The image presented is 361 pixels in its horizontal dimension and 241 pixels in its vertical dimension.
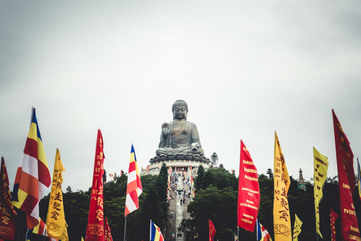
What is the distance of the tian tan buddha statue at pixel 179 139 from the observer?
81500 millimetres

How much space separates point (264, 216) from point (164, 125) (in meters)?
44.5

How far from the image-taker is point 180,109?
273 ft

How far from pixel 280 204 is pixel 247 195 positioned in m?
1.91

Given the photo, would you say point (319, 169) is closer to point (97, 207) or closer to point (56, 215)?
point (97, 207)

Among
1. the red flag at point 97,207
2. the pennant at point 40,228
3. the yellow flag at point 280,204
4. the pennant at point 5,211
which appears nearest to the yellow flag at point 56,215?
the pennant at point 5,211

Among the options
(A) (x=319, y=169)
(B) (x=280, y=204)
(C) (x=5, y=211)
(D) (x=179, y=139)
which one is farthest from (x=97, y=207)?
(D) (x=179, y=139)

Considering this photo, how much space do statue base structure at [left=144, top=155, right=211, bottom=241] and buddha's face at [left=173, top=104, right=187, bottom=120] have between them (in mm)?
8275

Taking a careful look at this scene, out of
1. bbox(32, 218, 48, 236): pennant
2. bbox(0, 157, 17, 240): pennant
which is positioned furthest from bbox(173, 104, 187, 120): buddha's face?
bbox(0, 157, 17, 240): pennant

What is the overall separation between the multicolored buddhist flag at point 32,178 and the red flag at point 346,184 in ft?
30.3

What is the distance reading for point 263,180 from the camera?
52.3m

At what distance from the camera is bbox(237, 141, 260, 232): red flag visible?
1490cm

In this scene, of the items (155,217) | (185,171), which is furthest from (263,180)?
(185,171)

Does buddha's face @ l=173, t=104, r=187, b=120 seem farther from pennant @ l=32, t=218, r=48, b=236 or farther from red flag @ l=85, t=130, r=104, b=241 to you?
red flag @ l=85, t=130, r=104, b=241

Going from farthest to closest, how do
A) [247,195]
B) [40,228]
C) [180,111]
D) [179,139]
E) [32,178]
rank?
1. [180,111]
2. [179,139]
3. [40,228]
4. [247,195]
5. [32,178]
